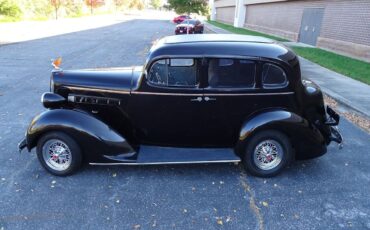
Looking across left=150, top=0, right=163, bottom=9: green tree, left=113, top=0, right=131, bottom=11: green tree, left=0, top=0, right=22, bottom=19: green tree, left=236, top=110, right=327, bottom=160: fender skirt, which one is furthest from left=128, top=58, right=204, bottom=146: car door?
left=150, top=0, right=163, bottom=9: green tree

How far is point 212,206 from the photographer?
3.71 m

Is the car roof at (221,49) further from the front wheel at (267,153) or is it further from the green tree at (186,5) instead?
the green tree at (186,5)

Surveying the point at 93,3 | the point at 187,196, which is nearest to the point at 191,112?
the point at 187,196

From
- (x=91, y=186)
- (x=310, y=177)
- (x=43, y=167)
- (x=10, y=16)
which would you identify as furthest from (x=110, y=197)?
(x=10, y=16)

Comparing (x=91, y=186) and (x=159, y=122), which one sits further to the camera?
(x=159, y=122)

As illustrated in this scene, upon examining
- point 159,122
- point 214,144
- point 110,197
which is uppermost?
point 159,122

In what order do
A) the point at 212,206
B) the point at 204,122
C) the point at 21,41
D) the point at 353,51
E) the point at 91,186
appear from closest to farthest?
the point at 212,206 → the point at 91,186 → the point at 204,122 → the point at 353,51 → the point at 21,41

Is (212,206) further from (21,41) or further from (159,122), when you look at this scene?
(21,41)

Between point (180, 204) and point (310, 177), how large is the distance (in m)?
2.01

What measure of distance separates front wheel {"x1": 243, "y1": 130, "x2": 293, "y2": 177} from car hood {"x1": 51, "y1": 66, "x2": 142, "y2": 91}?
1.89 metres

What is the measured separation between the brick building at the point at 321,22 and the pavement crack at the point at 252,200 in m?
11.9

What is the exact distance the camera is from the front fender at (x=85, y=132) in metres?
4.04

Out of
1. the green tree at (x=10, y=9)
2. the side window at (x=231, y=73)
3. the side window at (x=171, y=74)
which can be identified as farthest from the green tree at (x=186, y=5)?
the side window at (x=231, y=73)

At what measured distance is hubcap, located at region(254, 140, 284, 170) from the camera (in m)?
4.24
